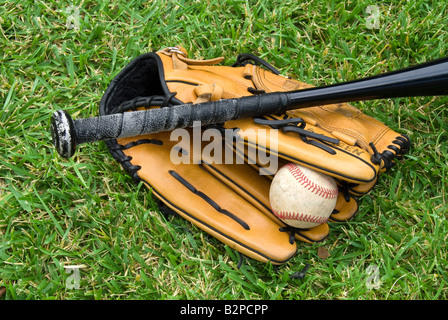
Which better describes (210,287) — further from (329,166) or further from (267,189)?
(329,166)

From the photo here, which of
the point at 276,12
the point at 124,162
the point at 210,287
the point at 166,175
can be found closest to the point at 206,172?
the point at 166,175

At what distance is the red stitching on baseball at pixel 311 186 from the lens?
257 cm

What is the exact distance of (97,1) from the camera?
11.8ft

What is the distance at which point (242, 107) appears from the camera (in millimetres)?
2660

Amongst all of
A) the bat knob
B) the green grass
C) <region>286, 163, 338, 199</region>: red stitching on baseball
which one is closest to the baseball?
<region>286, 163, 338, 199</region>: red stitching on baseball

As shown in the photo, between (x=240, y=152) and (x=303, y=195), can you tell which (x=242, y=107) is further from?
(x=303, y=195)

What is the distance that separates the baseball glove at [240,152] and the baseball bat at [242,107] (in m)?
0.11

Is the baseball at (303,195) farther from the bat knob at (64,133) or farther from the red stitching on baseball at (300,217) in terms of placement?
the bat knob at (64,133)

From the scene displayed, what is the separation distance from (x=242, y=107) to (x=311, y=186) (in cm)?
57

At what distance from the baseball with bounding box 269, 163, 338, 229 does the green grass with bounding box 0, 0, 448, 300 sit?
29 centimetres

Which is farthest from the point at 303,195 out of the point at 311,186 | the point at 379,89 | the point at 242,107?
the point at 379,89

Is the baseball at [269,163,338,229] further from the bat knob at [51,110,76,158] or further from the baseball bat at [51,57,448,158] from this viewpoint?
the bat knob at [51,110,76,158]

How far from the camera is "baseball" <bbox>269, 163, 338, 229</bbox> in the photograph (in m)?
2.56

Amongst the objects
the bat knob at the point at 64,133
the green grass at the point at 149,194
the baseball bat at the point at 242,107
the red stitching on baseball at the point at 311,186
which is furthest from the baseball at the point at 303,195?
the bat knob at the point at 64,133
